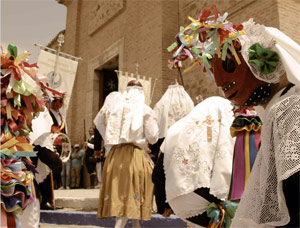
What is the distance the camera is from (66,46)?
15102 mm

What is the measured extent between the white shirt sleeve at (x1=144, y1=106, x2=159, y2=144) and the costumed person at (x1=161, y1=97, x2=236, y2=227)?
1.93 meters

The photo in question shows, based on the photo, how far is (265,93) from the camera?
4.70ft

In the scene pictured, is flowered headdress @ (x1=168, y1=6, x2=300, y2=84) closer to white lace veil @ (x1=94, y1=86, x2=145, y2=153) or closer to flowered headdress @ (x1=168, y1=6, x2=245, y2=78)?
flowered headdress @ (x1=168, y1=6, x2=245, y2=78)

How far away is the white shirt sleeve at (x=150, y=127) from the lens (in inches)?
176

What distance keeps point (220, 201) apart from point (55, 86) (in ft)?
19.0

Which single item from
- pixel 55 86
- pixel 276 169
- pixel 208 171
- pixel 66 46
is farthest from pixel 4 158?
pixel 66 46

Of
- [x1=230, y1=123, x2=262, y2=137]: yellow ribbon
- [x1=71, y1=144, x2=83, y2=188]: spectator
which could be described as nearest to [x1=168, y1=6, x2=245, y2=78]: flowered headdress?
[x1=230, y1=123, x2=262, y2=137]: yellow ribbon

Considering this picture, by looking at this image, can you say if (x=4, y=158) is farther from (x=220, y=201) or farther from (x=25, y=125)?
(x=220, y=201)

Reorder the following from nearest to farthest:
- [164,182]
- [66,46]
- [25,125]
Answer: [25,125] → [164,182] → [66,46]

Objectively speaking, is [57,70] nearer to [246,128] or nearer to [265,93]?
[246,128]

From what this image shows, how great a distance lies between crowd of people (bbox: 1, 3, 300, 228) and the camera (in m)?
1.19

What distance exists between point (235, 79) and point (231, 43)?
0.16 metres

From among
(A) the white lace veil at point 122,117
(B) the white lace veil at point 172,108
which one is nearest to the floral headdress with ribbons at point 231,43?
(A) the white lace veil at point 122,117

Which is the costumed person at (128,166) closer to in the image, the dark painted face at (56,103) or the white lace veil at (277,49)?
the dark painted face at (56,103)
